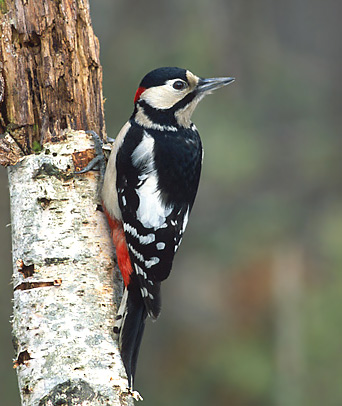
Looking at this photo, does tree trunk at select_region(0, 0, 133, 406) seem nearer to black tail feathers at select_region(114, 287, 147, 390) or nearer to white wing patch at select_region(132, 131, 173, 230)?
black tail feathers at select_region(114, 287, 147, 390)

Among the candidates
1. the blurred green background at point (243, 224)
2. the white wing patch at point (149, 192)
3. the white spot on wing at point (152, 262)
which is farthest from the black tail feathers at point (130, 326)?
the blurred green background at point (243, 224)

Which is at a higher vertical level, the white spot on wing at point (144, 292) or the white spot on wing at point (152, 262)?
the white spot on wing at point (152, 262)

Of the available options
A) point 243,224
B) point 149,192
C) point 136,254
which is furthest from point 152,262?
point 243,224

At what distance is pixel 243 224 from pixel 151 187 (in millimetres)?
4531

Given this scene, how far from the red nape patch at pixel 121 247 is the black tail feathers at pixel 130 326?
76 mm

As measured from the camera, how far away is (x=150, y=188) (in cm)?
325

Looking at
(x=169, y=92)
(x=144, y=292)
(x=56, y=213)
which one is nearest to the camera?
(x=56, y=213)

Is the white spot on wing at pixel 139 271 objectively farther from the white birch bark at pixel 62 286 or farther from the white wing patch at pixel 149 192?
the white wing patch at pixel 149 192

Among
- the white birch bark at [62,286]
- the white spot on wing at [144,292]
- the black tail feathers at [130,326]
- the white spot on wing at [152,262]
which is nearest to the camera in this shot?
the white birch bark at [62,286]

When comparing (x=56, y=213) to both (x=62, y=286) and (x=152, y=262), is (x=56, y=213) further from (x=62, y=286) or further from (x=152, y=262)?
(x=152, y=262)

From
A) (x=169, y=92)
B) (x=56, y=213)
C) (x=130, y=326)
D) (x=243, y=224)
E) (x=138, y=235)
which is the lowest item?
(x=243, y=224)

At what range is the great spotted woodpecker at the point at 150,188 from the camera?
3033 millimetres

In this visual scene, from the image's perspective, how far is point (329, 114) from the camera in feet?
32.0

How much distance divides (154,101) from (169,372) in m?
4.24
